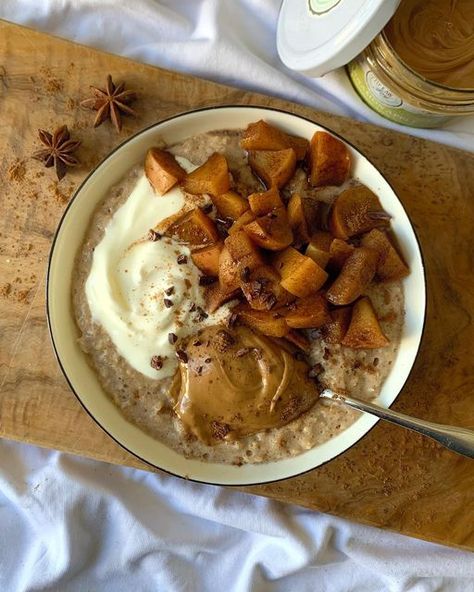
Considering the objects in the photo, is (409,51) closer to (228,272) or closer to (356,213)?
(356,213)

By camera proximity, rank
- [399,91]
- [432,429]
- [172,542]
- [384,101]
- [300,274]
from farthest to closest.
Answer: [172,542] → [384,101] → [399,91] → [432,429] → [300,274]

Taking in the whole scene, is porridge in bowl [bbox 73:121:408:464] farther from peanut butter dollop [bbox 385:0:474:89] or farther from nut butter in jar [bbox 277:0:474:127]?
peanut butter dollop [bbox 385:0:474:89]

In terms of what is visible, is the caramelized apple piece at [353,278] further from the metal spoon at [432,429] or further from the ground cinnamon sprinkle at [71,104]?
the ground cinnamon sprinkle at [71,104]

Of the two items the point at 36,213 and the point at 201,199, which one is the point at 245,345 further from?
the point at 36,213

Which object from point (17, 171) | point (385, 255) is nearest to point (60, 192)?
point (17, 171)

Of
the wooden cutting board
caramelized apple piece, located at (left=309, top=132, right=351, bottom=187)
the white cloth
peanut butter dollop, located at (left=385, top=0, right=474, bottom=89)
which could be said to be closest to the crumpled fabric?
the white cloth

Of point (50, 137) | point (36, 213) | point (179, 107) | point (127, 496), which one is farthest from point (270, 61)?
point (127, 496)

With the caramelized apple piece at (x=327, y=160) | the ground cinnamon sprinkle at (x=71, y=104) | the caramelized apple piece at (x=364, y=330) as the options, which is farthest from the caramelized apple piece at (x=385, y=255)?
the ground cinnamon sprinkle at (x=71, y=104)
